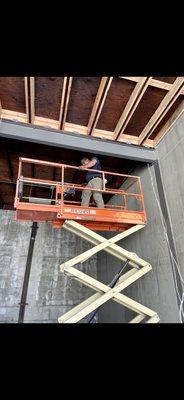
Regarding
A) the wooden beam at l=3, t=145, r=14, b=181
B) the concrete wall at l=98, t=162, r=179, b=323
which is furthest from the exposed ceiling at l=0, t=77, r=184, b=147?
the wooden beam at l=3, t=145, r=14, b=181

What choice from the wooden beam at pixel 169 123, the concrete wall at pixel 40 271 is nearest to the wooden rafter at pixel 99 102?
the wooden beam at pixel 169 123

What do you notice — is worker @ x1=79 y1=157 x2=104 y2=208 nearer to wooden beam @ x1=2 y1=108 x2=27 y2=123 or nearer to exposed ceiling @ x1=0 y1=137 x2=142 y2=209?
exposed ceiling @ x1=0 y1=137 x2=142 y2=209

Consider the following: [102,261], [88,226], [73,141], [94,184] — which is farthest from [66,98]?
[102,261]

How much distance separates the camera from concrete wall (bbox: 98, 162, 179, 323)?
5.26 metres

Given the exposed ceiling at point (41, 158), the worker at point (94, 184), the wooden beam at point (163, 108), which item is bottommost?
the worker at point (94, 184)

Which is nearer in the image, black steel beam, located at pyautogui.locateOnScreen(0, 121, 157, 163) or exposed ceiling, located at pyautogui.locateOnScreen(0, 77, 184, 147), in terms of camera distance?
exposed ceiling, located at pyautogui.locateOnScreen(0, 77, 184, 147)

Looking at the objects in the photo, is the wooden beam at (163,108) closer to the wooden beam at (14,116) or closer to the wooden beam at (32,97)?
the wooden beam at (32,97)

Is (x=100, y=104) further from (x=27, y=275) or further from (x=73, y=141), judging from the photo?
(x=27, y=275)

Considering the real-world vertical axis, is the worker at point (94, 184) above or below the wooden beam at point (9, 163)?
below

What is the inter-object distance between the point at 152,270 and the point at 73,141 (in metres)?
3.66

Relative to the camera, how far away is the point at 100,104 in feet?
17.0

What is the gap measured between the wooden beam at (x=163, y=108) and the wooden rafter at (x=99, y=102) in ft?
4.39

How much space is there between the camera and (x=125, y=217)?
575 centimetres

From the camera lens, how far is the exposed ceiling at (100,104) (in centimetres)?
483
